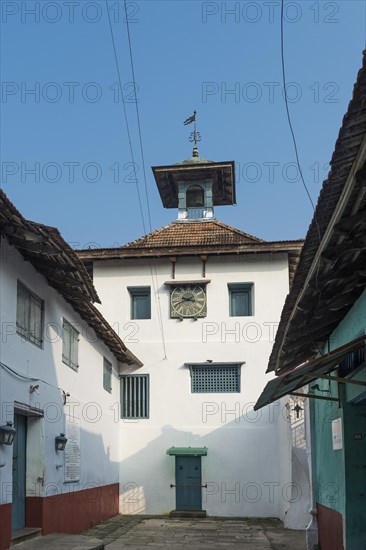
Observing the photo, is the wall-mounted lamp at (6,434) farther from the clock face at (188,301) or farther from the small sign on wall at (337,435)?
the clock face at (188,301)

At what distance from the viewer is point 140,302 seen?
68.6ft

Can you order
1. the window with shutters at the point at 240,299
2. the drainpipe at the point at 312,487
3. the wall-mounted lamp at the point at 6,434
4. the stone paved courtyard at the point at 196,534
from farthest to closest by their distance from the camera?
the window with shutters at the point at 240,299 < the stone paved courtyard at the point at 196,534 < the drainpipe at the point at 312,487 < the wall-mounted lamp at the point at 6,434

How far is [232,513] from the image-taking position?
19000 mm

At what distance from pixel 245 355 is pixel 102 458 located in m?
5.28

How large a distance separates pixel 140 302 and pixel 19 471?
33.0ft

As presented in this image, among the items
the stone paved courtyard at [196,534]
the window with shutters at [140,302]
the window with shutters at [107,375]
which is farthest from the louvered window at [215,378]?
the stone paved courtyard at [196,534]

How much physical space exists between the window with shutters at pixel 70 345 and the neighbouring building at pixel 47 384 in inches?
0.8

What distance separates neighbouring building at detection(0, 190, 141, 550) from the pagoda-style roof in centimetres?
802

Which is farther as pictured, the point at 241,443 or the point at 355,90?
the point at 241,443

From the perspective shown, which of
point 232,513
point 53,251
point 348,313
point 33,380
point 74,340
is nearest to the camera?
point 348,313

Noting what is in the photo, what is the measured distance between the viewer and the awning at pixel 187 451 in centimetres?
1916

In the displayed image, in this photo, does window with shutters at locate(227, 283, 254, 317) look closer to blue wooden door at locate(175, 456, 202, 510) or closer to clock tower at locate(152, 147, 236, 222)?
clock tower at locate(152, 147, 236, 222)

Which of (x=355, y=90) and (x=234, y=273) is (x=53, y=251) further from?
(x=234, y=273)

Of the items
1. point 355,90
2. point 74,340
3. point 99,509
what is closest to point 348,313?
point 355,90
